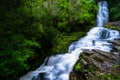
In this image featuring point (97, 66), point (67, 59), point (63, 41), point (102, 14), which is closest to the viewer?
point (97, 66)

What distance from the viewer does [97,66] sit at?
456 inches

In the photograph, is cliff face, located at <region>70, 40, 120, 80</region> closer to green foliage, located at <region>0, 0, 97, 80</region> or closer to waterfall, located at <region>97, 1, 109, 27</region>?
green foliage, located at <region>0, 0, 97, 80</region>

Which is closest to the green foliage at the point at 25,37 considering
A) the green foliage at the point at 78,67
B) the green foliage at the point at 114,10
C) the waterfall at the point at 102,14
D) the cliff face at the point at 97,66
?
the green foliage at the point at 78,67

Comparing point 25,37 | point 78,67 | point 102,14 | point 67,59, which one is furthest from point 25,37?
point 102,14

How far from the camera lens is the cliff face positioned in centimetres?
1106

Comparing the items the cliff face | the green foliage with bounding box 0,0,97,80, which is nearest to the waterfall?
the green foliage with bounding box 0,0,97,80

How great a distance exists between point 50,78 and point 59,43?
411cm

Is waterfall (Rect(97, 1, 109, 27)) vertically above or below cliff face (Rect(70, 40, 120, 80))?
above

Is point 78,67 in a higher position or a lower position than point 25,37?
lower

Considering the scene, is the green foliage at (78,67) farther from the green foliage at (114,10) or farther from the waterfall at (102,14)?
the waterfall at (102,14)

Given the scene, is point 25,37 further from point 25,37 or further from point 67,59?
point 67,59

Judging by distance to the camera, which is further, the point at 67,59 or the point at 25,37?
the point at 67,59

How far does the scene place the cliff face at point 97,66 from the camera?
11.1m

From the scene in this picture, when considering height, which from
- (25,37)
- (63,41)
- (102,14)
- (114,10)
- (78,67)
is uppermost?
(114,10)
